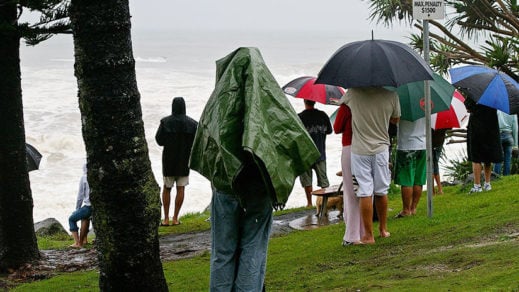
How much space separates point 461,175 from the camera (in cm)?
1841

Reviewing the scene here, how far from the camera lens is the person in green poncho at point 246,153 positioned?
568 cm

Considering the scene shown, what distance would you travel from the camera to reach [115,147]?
674cm

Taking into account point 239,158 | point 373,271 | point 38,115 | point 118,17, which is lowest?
point 38,115

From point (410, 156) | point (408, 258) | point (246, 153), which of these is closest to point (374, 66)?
point (408, 258)

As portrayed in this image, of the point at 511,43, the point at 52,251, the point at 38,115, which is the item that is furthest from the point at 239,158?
the point at 38,115

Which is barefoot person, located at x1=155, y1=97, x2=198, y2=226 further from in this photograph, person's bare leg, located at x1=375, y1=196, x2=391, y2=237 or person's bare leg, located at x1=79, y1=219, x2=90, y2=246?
person's bare leg, located at x1=375, y1=196, x2=391, y2=237

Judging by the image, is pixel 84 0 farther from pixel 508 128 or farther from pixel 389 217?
pixel 508 128

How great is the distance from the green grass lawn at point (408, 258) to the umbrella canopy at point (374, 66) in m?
1.59

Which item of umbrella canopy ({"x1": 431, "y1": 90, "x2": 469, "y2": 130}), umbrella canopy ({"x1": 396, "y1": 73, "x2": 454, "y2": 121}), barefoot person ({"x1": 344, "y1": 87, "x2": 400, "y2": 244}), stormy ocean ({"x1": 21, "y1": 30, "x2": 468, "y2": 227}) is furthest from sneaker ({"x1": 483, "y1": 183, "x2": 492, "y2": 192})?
stormy ocean ({"x1": 21, "y1": 30, "x2": 468, "y2": 227})

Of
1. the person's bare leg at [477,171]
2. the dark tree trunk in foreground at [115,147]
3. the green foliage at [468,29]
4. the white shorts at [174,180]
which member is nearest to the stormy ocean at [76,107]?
the green foliage at [468,29]

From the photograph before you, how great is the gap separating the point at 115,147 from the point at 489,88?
585cm

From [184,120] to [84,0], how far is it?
613 cm

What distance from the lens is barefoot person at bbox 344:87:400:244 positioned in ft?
28.8

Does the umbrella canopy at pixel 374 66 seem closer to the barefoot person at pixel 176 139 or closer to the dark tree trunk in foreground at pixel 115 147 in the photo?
the dark tree trunk in foreground at pixel 115 147
